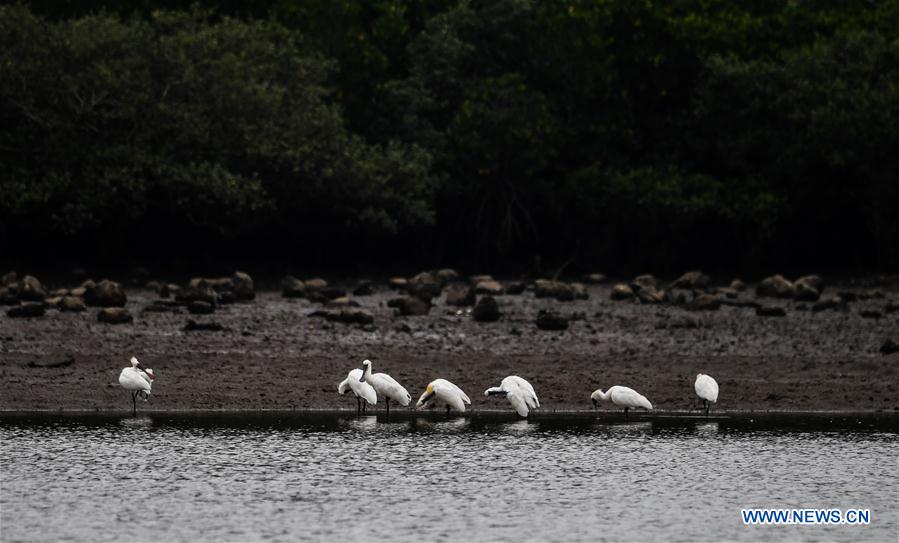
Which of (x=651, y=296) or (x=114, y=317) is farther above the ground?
(x=651, y=296)

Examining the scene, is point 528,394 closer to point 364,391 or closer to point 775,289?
point 364,391

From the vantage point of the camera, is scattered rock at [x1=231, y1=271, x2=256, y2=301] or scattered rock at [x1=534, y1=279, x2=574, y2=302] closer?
scattered rock at [x1=231, y1=271, x2=256, y2=301]

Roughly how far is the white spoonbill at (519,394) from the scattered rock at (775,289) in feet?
61.3

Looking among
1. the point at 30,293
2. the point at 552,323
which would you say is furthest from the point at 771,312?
the point at 30,293

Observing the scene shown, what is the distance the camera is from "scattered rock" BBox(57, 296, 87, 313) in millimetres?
25438

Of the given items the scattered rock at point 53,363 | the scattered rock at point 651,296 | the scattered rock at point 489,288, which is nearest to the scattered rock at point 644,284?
Result: the scattered rock at point 651,296

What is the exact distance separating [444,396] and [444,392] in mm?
58

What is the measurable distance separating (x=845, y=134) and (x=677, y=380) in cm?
2411

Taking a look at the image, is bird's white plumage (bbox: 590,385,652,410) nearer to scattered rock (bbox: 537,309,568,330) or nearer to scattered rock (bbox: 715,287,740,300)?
scattered rock (bbox: 537,309,568,330)

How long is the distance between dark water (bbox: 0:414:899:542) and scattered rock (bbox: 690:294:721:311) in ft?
41.2

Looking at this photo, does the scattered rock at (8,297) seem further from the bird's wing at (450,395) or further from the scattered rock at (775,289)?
the scattered rock at (775,289)

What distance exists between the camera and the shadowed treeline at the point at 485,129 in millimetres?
37875

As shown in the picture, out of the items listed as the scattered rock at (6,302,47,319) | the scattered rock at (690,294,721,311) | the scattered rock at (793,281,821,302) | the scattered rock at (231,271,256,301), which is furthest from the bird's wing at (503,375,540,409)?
the scattered rock at (793,281,821,302)

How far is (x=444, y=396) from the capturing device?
17047mm
